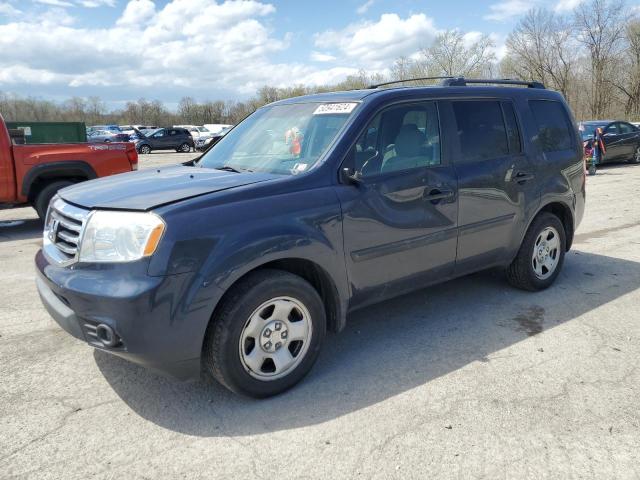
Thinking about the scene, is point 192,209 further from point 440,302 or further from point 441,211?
point 440,302

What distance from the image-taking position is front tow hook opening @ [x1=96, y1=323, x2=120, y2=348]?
2660mm

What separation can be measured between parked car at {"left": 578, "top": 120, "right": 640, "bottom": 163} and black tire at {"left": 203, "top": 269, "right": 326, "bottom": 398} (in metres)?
15.6

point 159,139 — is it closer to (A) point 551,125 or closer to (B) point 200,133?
(B) point 200,133

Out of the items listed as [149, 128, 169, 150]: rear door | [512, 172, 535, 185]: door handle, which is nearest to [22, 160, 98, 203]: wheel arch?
[512, 172, 535, 185]: door handle

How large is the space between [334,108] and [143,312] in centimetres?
A: 199

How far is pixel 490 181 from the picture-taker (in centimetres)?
418

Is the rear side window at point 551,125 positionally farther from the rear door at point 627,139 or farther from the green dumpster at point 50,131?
the rear door at point 627,139

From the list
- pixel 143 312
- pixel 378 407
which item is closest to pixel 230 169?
pixel 143 312

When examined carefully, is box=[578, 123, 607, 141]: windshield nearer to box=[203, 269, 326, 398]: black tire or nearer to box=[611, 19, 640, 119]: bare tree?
box=[203, 269, 326, 398]: black tire

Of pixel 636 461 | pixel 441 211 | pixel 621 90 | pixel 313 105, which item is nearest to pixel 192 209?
pixel 313 105

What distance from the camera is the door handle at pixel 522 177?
4400mm

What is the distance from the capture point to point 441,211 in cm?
385

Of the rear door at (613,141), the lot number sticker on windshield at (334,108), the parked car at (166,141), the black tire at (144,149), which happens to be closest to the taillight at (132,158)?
the lot number sticker on windshield at (334,108)

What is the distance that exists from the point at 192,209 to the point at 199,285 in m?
0.41
